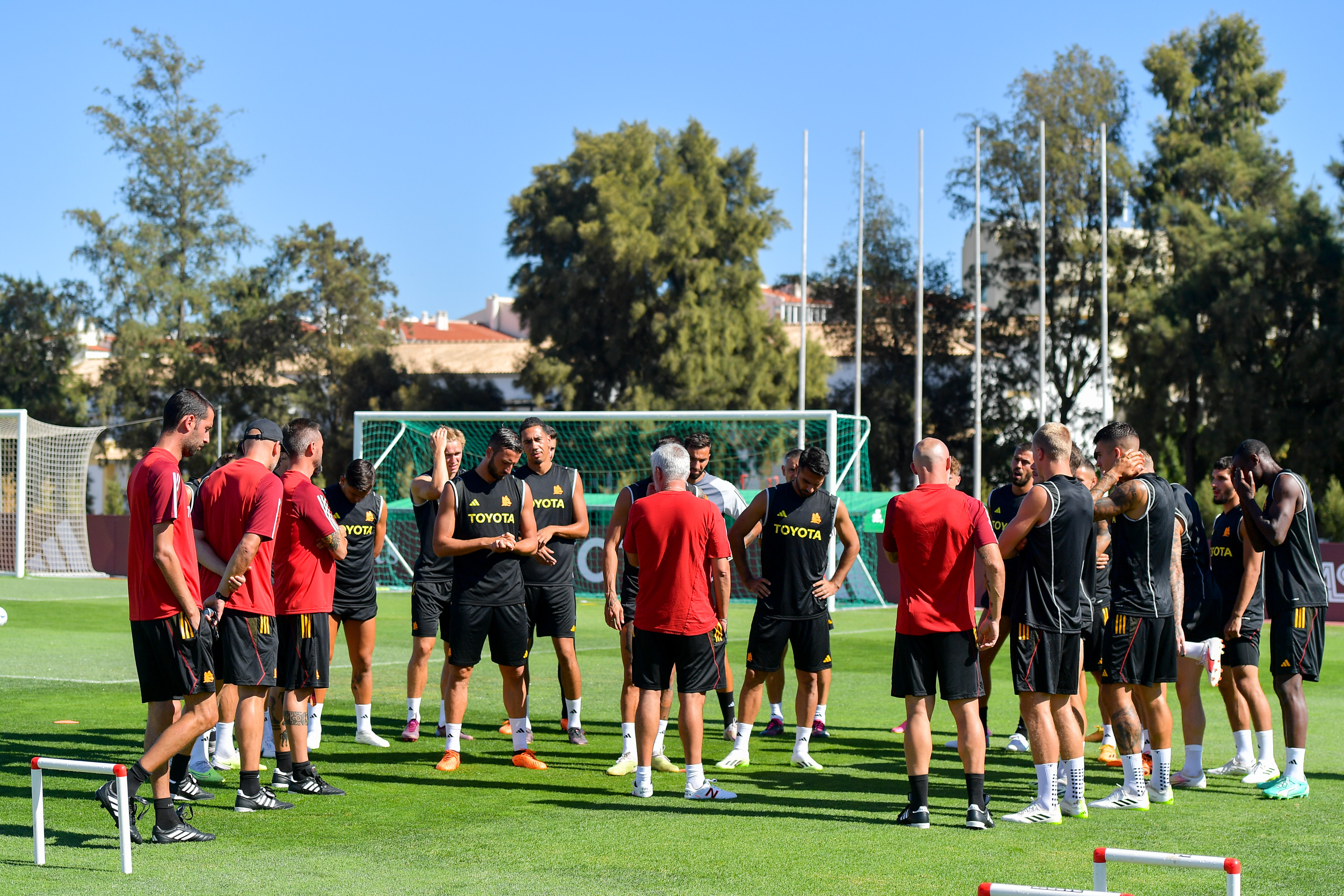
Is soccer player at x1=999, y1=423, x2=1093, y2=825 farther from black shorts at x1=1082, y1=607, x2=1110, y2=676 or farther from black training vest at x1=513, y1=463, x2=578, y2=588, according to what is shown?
black training vest at x1=513, y1=463, x2=578, y2=588

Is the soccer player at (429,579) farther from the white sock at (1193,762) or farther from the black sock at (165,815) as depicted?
the white sock at (1193,762)

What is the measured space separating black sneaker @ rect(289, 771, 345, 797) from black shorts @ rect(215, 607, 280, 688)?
0.83 m

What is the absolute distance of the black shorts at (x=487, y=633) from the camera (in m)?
8.16

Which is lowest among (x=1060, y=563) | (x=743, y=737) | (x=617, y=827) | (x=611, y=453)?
(x=617, y=827)

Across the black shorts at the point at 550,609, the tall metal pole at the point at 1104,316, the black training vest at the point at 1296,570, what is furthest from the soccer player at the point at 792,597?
the tall metal pole at the point at 1104,316

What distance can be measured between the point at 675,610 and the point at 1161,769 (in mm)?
2873

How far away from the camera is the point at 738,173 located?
4797 cm

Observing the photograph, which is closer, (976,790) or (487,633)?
(976,790)

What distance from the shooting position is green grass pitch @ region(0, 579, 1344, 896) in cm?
566

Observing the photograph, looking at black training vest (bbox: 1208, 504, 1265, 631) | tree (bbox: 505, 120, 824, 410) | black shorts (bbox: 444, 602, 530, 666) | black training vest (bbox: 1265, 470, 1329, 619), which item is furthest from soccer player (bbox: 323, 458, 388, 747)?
tree (bbox: 505, 120, 824, 410)

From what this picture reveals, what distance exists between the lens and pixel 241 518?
681 cm

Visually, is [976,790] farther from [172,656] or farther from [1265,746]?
[172,656]

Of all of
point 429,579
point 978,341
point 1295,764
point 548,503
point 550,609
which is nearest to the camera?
point 1295,764

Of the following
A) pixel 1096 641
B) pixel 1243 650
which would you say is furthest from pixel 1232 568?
pixel 1096 641
